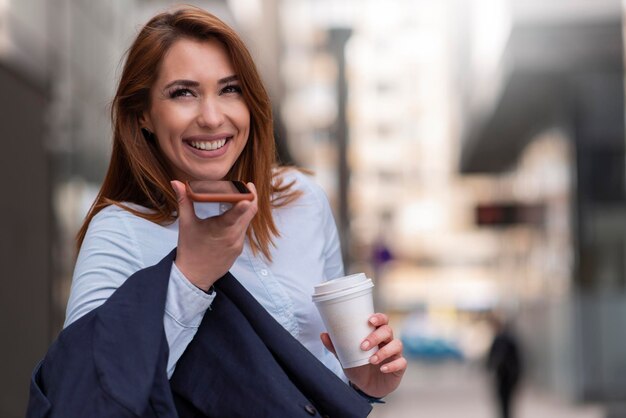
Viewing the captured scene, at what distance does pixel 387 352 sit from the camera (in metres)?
2.27

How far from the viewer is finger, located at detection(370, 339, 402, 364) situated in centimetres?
226

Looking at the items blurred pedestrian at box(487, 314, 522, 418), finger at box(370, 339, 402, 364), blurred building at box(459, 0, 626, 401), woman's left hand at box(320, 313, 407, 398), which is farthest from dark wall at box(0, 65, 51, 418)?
blurred building at box(459, 0, 626, 401)

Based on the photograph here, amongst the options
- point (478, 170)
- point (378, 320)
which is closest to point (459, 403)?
point (478, 170)

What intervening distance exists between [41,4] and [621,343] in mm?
11634

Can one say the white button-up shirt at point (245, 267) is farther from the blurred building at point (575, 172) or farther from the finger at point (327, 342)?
the blurred building at point (575, 172)

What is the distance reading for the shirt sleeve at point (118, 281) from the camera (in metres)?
2.03

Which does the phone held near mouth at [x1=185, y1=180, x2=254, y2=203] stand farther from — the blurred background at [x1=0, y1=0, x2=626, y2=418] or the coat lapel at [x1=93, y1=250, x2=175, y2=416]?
the blurred background at [x1=0, y1=0, x2=626, y2=418]

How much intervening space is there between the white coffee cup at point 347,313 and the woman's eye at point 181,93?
421 mm

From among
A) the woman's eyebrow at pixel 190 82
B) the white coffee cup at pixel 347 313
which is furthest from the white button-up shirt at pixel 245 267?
the woman's eyebrow at pixel 190 82

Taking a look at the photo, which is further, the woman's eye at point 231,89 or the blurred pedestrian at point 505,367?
the blurred pedestrian at point 505,367

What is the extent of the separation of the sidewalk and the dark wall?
6.64 metres

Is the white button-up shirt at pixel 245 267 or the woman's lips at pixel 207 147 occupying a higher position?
the woman's lips at pixel 207 147

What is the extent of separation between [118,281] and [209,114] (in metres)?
0.35

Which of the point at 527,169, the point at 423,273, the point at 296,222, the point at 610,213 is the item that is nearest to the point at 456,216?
the point at 423,273
